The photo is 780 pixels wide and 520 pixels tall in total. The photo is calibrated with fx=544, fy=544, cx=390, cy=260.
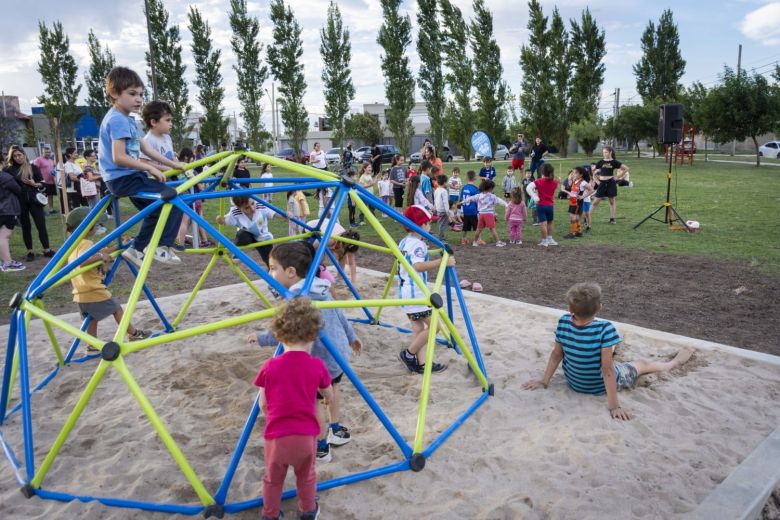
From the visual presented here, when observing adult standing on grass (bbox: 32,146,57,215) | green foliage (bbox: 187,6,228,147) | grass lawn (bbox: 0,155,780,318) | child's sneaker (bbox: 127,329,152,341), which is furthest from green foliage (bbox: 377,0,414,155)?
child's sneaker (bbox: 127,329,152,341)

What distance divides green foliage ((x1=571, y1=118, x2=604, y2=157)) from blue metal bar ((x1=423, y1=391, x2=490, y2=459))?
37109 millimetres

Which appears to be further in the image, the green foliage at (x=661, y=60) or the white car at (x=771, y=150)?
the green foliage at (x=661, y=60)

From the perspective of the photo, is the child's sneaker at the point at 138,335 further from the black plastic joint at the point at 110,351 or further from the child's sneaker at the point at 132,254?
the black plastic joint at the point at 110,351

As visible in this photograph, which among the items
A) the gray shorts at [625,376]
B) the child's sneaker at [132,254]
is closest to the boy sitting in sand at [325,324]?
the child's sneaker at [132,254]

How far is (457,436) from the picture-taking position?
3.30 meters

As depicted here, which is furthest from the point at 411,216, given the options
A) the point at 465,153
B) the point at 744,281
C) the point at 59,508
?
the point at 465,153

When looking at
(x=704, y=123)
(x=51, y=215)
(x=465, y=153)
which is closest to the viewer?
(x=51, y=215)

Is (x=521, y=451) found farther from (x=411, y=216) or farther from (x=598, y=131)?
Answer: (x=598, y=131)

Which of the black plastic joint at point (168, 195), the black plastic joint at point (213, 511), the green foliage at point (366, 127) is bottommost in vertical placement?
the black plastic joint at point (213, 511)

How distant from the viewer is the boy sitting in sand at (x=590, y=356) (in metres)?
3.50

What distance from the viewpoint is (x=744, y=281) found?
6832mm

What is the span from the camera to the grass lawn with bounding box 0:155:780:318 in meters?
8.27

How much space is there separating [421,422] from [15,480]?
2.25 meters

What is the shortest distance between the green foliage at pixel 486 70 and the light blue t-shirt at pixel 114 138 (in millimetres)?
34956
